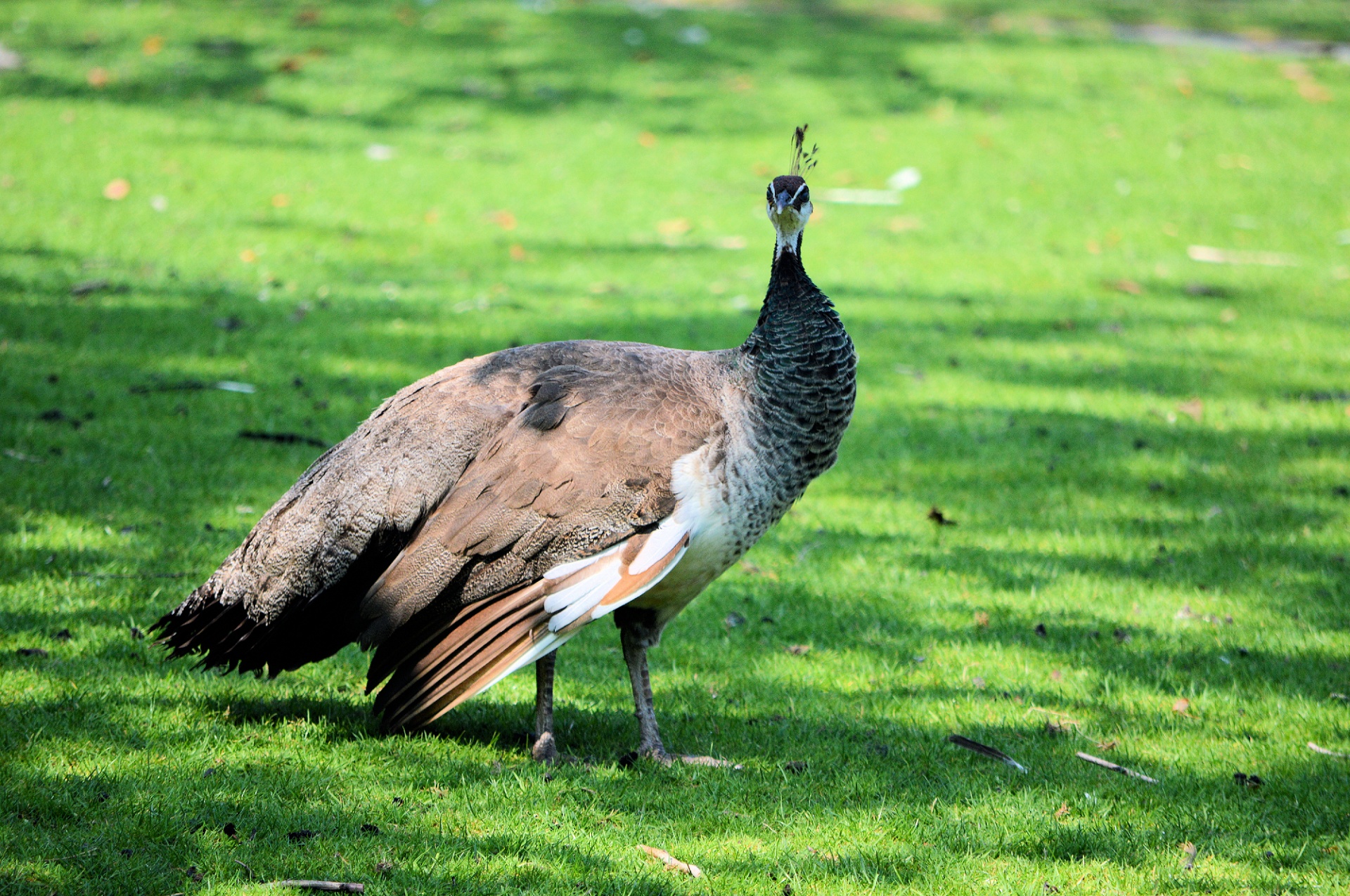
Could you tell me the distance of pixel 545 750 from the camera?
14.5 ft

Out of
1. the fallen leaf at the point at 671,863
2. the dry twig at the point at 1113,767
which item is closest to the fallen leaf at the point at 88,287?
the fallen leaf at the point at 671,863

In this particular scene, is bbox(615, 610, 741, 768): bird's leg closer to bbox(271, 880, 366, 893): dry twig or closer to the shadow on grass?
the shadow on grass

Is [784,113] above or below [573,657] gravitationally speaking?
above

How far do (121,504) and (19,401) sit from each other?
1484 mm

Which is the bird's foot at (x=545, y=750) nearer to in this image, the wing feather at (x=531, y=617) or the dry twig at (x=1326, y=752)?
the wing feather at (x=531, y=617)

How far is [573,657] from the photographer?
17.5ft

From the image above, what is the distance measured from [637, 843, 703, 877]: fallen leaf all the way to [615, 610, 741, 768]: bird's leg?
592mm

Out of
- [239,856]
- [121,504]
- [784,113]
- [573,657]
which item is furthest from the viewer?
[784,113]

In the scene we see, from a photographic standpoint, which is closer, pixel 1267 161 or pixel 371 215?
pixel 371 215

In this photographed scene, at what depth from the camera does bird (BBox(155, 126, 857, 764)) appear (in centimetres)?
412

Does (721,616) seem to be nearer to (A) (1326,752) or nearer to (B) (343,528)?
(B) (343,528)

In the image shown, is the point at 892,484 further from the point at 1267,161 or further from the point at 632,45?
the point at 632,45

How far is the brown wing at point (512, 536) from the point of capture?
4.12 metres

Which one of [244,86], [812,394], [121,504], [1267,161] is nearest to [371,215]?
[244,86]
